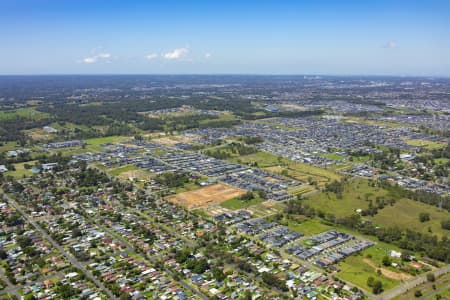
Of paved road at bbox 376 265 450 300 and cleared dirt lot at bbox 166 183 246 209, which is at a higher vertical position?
cleared dirt lot at bbox 166 183 246 209

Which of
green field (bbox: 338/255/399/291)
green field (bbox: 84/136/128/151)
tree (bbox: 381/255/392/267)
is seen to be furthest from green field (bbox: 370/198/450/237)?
green field (bbox: 84/136/128/151)

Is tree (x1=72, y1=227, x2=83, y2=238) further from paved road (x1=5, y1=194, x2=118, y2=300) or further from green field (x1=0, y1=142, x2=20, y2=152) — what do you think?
green field (x1=0, y1=142, x2=20, y2=152)

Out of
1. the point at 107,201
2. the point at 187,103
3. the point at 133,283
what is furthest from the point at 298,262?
the point at 187,103

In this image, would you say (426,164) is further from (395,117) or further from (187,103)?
(187,103)

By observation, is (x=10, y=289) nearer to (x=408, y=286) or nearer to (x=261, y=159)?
(x=408, y=286)

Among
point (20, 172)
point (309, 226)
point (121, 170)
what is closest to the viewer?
point (309, 226)

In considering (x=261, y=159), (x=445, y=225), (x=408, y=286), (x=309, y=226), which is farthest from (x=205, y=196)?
(x=445, y=225)

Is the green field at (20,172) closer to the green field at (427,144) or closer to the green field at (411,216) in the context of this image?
the green field at (411,216)
